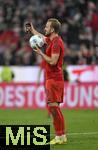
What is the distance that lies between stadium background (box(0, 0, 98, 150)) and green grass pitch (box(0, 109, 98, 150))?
0.03 m

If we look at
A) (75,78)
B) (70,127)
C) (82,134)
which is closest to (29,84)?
(75,78)

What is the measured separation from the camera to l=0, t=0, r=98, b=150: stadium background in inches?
952

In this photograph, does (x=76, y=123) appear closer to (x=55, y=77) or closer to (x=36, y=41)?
(x=55, y=77)

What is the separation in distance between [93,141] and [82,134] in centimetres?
141

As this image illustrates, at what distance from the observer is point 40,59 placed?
26.4 meters

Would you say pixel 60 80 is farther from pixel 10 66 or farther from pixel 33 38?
pixel 10 66

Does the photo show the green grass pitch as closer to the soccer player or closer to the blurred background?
the soccer player

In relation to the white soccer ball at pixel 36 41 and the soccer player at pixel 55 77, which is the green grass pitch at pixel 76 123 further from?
the white soccer ball at pixel 36 41

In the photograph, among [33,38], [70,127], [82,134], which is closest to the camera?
[33,38]

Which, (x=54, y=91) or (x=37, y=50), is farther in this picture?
(x=54, y=91)

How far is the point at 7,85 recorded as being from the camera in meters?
24.5

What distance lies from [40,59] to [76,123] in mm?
8726

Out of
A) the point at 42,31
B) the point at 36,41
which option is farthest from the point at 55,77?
the point at 42,31

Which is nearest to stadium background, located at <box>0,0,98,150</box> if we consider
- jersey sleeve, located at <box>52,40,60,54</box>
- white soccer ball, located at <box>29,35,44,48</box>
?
white soccer ball, located at <box>29,35,44,48</box>
